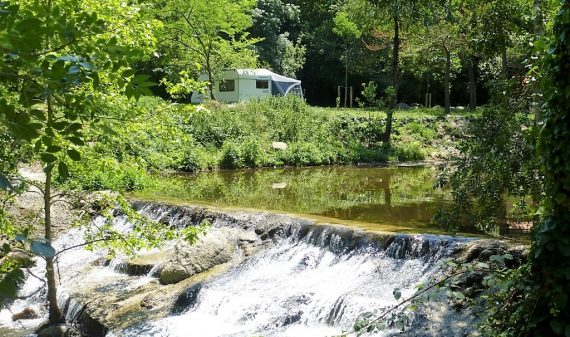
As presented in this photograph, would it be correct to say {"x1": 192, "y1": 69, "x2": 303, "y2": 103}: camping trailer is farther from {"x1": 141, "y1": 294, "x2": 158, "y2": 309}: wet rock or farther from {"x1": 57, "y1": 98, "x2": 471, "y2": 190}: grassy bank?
{"x1": 141, "y1": 294, "x2": 158, "y2": 309}: wet rock

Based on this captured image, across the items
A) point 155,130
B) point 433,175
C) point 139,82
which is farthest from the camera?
point 433,175

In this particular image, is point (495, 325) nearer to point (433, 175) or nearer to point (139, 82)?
point (139, 82)

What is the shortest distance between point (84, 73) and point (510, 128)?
17.2ft

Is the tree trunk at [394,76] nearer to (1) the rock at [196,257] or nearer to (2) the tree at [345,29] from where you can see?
(2) the tree at [345,29]

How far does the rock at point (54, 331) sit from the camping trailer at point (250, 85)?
1050 inches

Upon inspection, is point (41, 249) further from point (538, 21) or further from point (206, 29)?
point (206, 29)

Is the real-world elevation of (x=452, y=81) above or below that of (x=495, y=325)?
above

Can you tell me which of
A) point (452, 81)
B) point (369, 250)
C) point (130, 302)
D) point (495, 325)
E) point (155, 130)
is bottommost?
point (130, 302)

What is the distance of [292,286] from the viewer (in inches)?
351

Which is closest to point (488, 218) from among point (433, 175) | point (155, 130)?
point (155, 130)

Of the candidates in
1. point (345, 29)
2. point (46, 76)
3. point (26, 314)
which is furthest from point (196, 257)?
point (345, 29)

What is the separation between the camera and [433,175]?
19.8 metres

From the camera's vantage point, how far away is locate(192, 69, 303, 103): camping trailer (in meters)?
34.5

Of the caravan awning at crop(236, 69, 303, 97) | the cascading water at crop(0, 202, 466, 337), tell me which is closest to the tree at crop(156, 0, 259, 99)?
the caravan awning at crop(236, 69, 303, 97)
